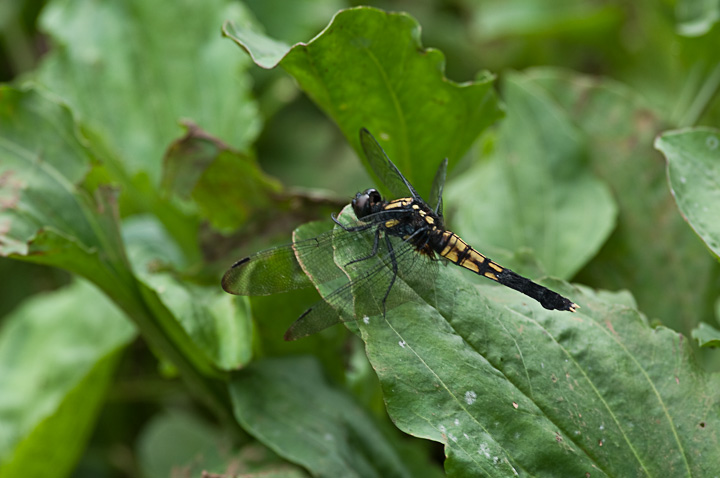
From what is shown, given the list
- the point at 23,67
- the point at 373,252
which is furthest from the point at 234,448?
the point at 23,67

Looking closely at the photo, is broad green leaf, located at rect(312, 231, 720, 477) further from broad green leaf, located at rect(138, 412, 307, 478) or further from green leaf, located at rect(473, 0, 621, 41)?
green leaf, located at rect(473, 0, 621, 41)

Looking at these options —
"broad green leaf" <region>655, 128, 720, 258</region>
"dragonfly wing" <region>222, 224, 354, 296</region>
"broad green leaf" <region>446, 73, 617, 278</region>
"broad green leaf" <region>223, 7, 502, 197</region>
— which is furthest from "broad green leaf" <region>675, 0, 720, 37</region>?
"dragonfly wing" <region>222, 224, 354, 296</region>

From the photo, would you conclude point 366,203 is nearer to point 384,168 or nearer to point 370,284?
point 384,168

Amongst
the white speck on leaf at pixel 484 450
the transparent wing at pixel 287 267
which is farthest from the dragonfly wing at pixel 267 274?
the white speck on leaf at pixel 484 450

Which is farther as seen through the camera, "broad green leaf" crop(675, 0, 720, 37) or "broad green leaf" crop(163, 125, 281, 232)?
"broad green leaf" crop(675, 0, 720, 37)

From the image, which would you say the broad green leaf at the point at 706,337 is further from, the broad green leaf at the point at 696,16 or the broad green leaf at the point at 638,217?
the broad green leaf at the point at 696,16

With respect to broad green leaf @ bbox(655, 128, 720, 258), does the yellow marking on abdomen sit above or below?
below
